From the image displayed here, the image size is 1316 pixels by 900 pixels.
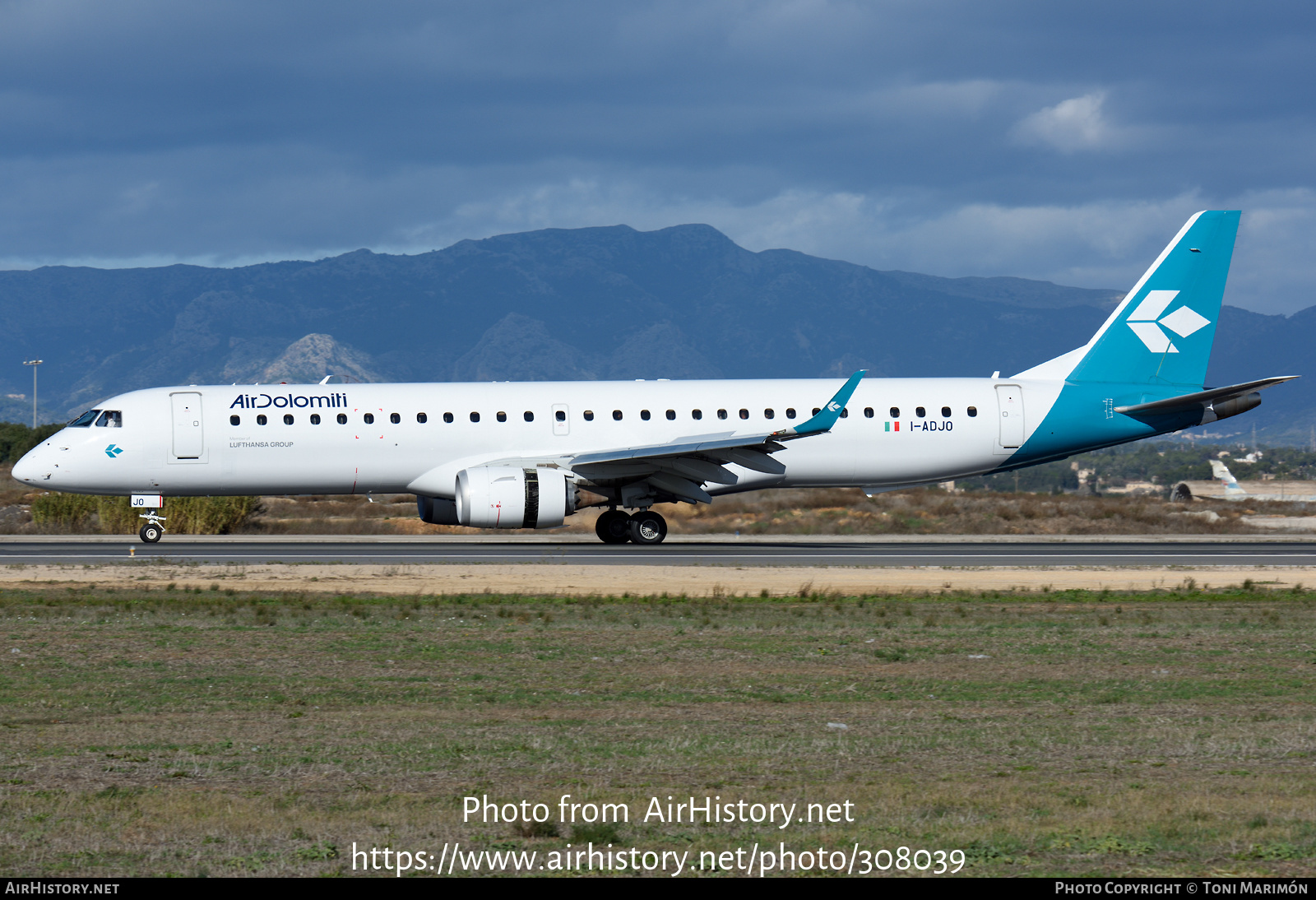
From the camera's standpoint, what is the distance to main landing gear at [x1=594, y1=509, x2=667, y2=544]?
3056 cm

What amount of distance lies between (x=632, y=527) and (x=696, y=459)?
2.73m

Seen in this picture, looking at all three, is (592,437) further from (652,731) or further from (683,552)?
(652,731)

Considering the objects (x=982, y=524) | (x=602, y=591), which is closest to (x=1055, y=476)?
(x=982, y=524)

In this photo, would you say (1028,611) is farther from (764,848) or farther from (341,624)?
(764,848)

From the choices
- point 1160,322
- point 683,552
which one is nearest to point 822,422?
point 683,552

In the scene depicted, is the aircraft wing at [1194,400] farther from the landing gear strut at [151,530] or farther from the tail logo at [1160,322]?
the landing gear strut at [151,530]

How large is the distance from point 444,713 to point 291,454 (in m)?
20.4

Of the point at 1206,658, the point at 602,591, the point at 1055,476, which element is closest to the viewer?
the point at 1206,658

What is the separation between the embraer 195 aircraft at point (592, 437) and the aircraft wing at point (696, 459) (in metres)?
0.06

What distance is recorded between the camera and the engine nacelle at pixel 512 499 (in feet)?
91.8

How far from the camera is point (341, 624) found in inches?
650

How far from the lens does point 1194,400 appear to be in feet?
102

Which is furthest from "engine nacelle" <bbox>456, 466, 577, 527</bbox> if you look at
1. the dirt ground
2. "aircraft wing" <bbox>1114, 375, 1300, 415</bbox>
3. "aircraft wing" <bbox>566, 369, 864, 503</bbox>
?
"aircraft wing" <bbox>1114, 375, 1300, 415</bbox>

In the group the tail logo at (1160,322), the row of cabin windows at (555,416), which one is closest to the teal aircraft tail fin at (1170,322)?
the tail logo at (1160,322)
